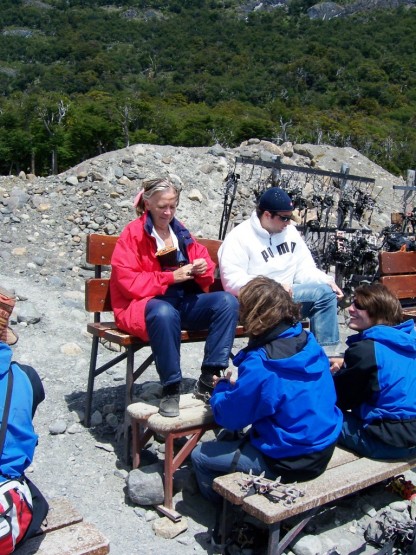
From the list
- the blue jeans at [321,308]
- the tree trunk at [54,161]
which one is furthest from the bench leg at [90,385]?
the tree trunk at [54,161]

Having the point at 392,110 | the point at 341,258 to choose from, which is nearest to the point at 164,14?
the point at 392,110

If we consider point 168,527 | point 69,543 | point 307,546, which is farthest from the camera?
point 168,527

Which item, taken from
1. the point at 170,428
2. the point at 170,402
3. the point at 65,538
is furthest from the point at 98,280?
the point at 65,538

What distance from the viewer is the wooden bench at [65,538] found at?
2.67 m

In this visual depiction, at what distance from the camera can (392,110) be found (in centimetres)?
7738

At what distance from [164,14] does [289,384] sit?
14590 cm

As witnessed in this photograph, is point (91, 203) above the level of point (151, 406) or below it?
above

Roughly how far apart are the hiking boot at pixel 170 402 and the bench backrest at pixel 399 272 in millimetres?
3623

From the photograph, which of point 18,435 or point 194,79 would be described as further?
point 194,79

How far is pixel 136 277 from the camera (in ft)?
13.5

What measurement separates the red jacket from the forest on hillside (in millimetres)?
27834

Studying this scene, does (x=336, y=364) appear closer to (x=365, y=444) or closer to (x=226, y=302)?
(x=365, y=444)

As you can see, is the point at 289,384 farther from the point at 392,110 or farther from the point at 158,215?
the point at 392,110

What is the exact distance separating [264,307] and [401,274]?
4352mm
